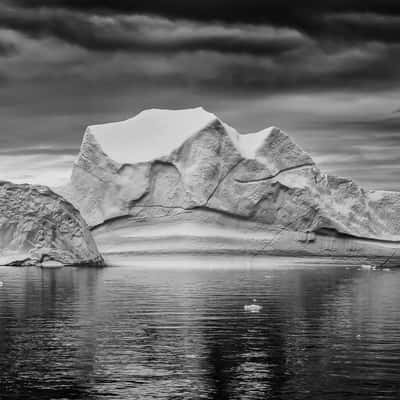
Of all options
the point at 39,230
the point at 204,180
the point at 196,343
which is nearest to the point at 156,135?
the point at 204,180

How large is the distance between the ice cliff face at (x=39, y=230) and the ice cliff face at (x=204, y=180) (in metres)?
12.2

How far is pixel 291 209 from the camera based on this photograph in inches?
2010

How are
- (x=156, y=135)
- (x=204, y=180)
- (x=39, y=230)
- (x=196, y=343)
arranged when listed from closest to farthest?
(x=196, y=343) → (x=39, y=230) → (x=204, y=180) → (x=156, y=135)

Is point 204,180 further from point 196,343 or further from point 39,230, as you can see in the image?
point 196,343

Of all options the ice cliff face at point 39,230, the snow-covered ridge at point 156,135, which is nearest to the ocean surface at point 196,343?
the ice cliff face at point 39,230

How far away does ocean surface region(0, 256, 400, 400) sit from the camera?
1040 cm

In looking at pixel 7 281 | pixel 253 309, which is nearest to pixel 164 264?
pixel 7 281

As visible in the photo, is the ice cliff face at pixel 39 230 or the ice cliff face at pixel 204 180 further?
the ice cliff face at pixel 204 180

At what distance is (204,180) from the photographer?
1976 inches

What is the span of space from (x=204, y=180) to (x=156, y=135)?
16.1 feet

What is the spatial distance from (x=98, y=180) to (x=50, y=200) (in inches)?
505

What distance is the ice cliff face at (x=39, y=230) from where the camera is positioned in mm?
38031

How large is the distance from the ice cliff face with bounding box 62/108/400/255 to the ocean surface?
24.9m

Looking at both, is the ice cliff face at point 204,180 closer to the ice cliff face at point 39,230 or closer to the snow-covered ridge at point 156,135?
the snow-covered ridge at point 156,135
